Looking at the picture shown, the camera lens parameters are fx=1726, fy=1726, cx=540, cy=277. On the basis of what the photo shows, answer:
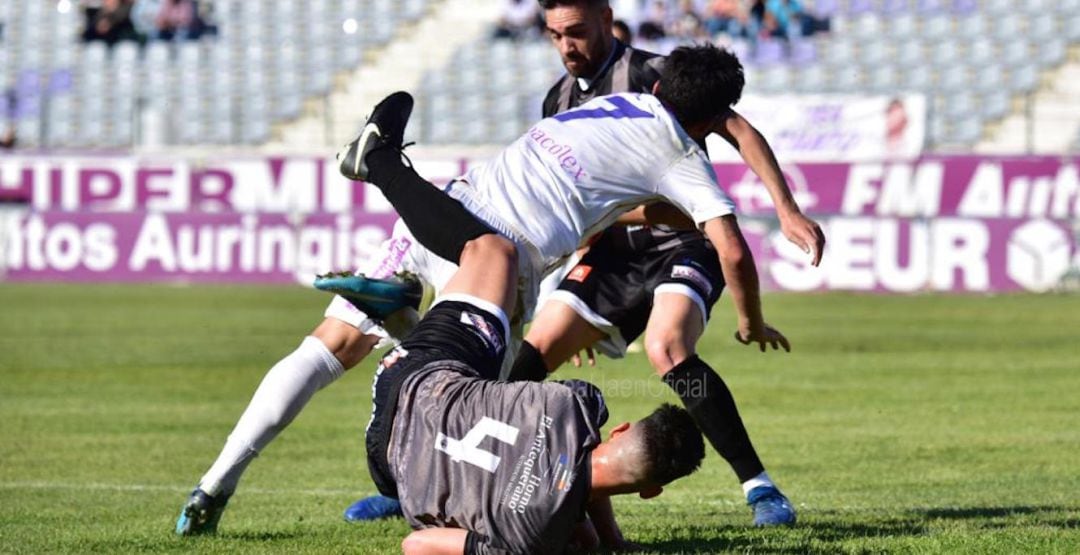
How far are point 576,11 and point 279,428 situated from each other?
2.22 metres

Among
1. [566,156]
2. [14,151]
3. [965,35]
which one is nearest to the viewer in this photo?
[566,156]

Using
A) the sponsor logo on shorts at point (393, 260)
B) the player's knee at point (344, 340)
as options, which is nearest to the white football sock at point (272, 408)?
the player's knee at point (344, 340)

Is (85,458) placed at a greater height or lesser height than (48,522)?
lesser

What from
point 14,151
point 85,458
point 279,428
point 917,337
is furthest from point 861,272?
point 279,428

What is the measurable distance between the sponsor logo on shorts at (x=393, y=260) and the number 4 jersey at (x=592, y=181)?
413 millimetres

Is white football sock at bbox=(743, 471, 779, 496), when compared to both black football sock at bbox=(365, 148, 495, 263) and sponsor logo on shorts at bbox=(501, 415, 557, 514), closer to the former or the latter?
black football sock at bbox=(365, 148, 495, 263)

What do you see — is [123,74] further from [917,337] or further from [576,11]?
[576,11]

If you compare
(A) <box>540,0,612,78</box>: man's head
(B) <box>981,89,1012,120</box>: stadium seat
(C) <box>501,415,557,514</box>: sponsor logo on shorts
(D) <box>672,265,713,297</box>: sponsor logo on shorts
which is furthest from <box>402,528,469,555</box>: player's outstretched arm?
(B) <box>981,89,1012,120</box>: stadium seat

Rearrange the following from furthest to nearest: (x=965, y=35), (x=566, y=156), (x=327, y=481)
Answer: (x=965, y=35)
(x=327, y=481)
(x=566, y=156)

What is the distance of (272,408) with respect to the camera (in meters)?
6.87

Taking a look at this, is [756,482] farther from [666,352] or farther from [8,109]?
[8,109]

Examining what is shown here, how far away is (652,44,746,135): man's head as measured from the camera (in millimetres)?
6691

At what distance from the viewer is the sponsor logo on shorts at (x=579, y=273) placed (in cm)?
778

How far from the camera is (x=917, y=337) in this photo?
701 inches
